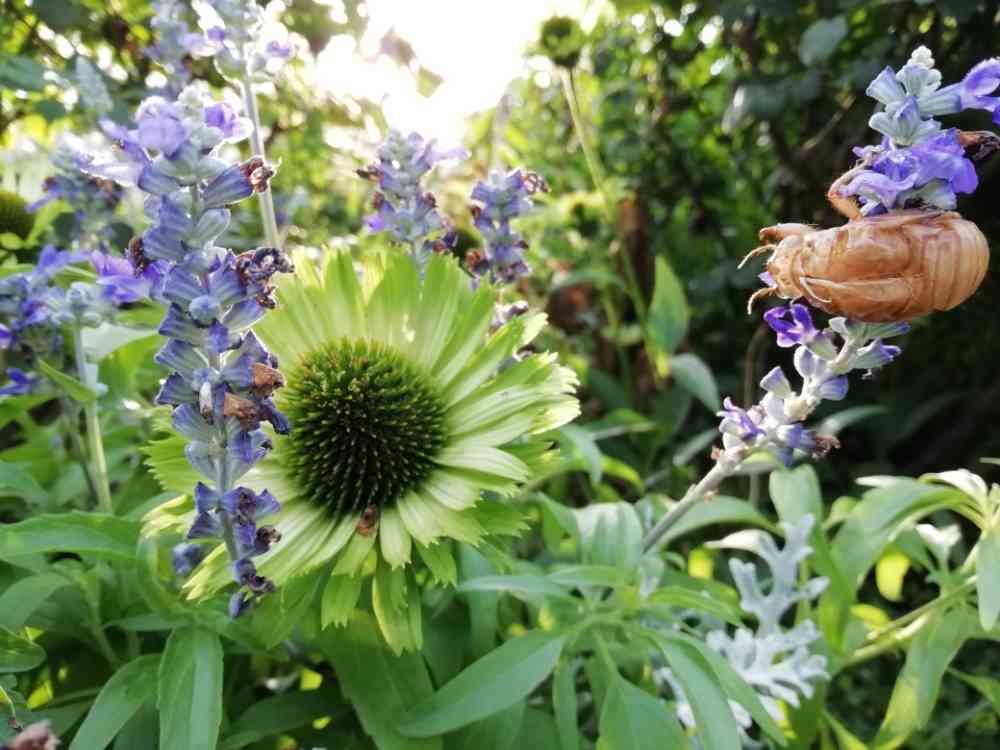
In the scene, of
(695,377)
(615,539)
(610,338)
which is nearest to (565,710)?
(615,539)

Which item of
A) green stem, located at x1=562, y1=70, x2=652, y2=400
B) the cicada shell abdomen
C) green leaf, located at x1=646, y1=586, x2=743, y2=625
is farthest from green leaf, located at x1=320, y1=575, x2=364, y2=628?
green stem, located at x1=562, y1=70, x2=652, y2=400

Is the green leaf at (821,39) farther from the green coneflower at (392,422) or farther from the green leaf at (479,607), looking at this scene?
the green leaf at (479,607)

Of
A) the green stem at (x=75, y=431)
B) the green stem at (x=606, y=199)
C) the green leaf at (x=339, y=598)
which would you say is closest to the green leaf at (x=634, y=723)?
the green leaf at (x=339, y=598)

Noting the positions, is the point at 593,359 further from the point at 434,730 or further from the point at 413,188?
the point at 434,730

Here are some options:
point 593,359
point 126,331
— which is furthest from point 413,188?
point 593,359

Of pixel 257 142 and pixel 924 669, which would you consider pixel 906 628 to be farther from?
pixel 257 142

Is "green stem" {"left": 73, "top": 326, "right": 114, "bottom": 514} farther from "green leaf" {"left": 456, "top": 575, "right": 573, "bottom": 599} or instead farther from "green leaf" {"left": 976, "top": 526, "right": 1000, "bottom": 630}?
"green leaf" {"left": 976, "top": 526, "right": 1000, "bottom": 630}

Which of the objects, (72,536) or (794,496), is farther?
(794,496)
